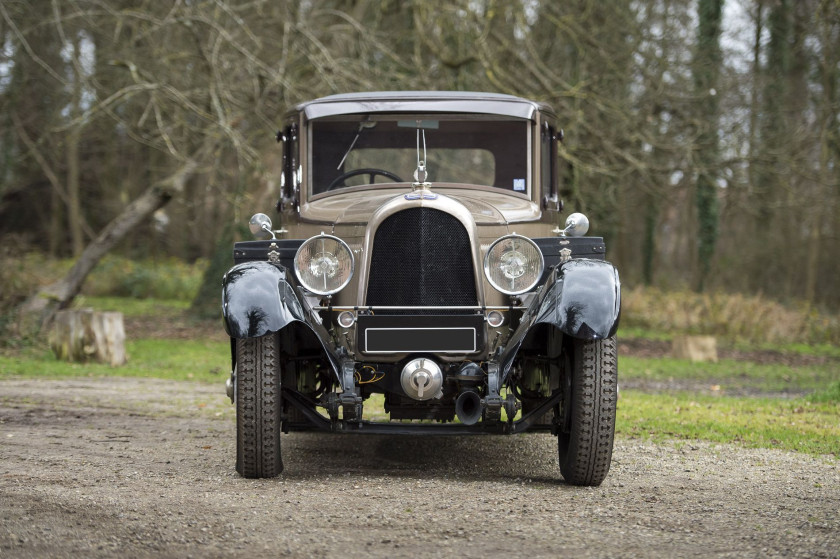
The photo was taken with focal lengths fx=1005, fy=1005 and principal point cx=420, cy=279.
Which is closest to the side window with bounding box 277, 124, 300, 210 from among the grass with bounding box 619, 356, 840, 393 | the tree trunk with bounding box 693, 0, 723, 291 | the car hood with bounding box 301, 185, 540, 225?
the car hood with bounding box 301, 185, 540, 225

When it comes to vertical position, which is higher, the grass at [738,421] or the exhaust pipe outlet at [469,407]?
the exhaust pipe outlet at [469,407]

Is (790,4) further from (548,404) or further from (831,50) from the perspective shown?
(548,404)

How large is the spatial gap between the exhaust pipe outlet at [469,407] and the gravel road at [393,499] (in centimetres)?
36

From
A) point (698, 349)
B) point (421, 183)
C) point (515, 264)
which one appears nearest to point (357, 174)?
point (421, 183)

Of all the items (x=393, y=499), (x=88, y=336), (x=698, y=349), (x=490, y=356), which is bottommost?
(x=698, y=349)

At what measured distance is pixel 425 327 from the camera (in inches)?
213

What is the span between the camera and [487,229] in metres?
6.00

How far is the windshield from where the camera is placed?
21.7 feet

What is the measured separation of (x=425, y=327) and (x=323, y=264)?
0.67 m

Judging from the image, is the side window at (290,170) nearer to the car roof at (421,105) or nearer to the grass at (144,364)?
the car roof at (421,105)

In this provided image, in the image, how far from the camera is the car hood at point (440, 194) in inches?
235

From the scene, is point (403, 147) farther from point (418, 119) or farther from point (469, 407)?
point (469, 407)

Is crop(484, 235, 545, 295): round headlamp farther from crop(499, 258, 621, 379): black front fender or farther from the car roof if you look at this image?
the car roof

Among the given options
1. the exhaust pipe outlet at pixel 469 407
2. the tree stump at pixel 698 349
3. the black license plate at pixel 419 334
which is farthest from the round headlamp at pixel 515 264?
the tree stump at pixel 698 349
